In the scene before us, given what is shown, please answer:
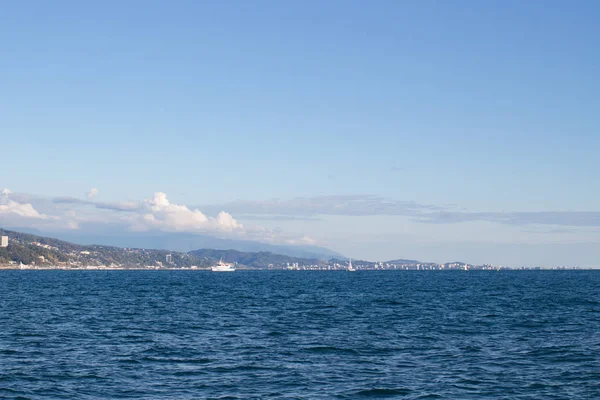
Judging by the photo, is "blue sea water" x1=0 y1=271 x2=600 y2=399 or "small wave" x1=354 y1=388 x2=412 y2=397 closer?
"small wave" x1=354 y1=388 x2=412 y2=397

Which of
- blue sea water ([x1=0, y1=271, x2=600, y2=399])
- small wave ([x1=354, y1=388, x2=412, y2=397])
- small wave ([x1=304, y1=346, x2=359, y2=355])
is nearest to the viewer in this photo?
small wave ([x1=354, y1=388, x2=412, y2=397])

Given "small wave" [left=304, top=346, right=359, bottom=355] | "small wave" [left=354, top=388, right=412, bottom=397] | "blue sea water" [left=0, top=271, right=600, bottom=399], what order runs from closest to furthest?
1. "small wave" [left=354, top=388, right=412, bottom=397]
2. "blue sea water" [left=0, top=271, right=600, bottom=399]
3. "small wave" [left=304, top=346, right=359, bottom=355]

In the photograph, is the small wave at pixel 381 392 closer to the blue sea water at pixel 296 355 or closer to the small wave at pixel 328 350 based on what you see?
the blue sea water at pixel 296 355

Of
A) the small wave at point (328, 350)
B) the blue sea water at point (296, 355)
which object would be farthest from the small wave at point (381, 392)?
the small wave at point (328, 350)

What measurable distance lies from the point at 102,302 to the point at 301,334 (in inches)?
2028

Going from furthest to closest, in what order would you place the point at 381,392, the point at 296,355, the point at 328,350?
1. the point at 328,350
2. the point at 296,355
3. the point at 381,392

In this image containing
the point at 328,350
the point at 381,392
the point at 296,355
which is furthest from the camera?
the point at 328,350

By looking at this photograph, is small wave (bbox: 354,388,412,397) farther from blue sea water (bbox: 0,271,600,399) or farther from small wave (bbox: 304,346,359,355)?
small wave (bbox: 304,346,359,355)

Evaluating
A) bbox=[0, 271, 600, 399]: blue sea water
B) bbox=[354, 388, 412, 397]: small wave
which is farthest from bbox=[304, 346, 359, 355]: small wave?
bbox=[354, 388, 412, 397]: small wave

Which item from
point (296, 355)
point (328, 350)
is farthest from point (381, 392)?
point (328, 350)

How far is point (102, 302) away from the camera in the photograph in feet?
333

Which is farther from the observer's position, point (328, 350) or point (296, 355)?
point (328, 350)

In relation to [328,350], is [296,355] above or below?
below

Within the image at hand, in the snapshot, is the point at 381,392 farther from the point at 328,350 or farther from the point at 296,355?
the point at 328,350
